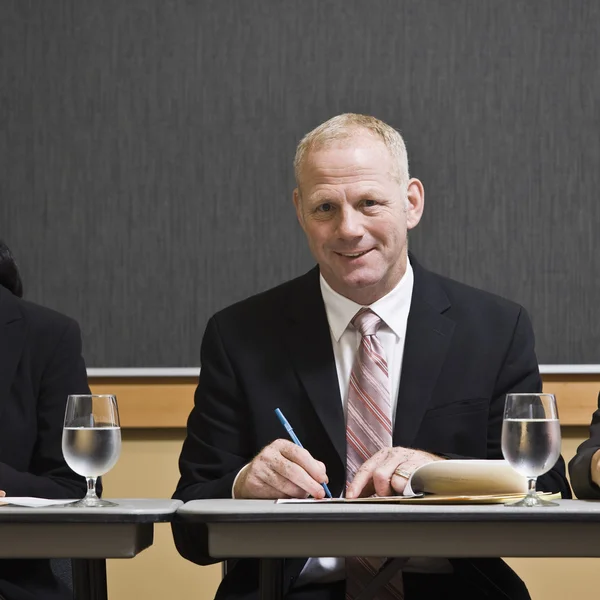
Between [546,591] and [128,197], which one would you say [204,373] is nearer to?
[128,197]

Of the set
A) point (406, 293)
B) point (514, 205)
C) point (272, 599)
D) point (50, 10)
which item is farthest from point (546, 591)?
point (50, 10)

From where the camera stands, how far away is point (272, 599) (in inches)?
56.0

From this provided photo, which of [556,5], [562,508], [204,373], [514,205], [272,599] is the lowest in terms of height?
[272,599]

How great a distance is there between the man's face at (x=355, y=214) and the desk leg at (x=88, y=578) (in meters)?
0.71

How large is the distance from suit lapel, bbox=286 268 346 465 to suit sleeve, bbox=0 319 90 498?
18.3 inches

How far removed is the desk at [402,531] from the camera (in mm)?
1212

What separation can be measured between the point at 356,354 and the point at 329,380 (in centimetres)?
7

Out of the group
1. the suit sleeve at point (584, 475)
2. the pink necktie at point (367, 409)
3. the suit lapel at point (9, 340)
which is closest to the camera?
the suit sleeve at point (584, 475)

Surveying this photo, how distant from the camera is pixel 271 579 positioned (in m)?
1.42

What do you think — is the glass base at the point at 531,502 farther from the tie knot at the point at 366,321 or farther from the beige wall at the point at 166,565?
the beige wall at the point at 166,565

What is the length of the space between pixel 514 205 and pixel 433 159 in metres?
Result: 0.26

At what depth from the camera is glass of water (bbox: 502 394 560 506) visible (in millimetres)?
1296

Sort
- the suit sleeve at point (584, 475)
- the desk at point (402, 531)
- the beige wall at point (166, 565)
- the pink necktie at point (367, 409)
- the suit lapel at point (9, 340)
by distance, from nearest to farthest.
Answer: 1. the desk at point (402, 531)
2. the suit sleeve at point (584, 475)
3. the pink necktie at point (367, 409)
4. the suit lapel at point (9, 340)
5. the beige wall at point (166, 565)

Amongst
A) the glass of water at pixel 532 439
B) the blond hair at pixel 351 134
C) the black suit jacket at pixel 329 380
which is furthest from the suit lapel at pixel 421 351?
the glass of water at pixel 532 439
